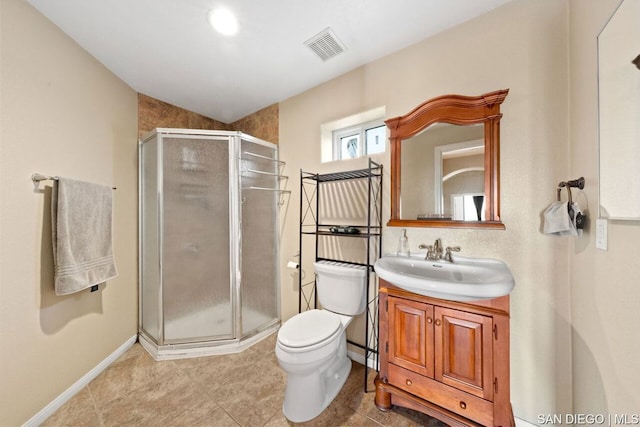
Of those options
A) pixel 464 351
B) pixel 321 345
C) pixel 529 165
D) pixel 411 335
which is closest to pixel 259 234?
pixel 321 345

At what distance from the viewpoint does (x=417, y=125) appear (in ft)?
5.27

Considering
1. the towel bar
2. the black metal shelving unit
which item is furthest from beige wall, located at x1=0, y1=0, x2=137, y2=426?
the black metal shelving unit

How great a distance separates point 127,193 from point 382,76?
2.43 meters

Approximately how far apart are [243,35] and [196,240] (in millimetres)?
1668

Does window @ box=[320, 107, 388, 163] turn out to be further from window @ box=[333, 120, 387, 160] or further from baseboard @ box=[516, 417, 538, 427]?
baseboard @ box=[516, 417, 538, 427]

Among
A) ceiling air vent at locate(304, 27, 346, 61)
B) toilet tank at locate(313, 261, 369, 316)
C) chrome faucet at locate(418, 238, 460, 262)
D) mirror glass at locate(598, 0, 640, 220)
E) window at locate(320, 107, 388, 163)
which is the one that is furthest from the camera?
window at locate(320, 107, 388, 163)

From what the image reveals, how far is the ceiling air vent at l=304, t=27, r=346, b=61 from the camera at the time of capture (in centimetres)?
155

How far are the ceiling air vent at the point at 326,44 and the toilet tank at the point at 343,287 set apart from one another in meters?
1.63

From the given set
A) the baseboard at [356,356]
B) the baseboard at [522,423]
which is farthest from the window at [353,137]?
the baseboard at [522,423]

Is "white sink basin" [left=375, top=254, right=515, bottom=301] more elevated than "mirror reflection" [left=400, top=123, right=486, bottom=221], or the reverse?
"mirror reflection" [left=400, top=123, right=486, bottom=221]

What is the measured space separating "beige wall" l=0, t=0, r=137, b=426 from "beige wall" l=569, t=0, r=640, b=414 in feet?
8.87

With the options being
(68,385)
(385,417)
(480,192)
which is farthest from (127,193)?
(480,192)

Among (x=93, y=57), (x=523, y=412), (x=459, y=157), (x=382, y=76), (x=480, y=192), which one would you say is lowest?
(x=523, y=412)

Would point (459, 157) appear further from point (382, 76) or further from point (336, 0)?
point (336, 0)
